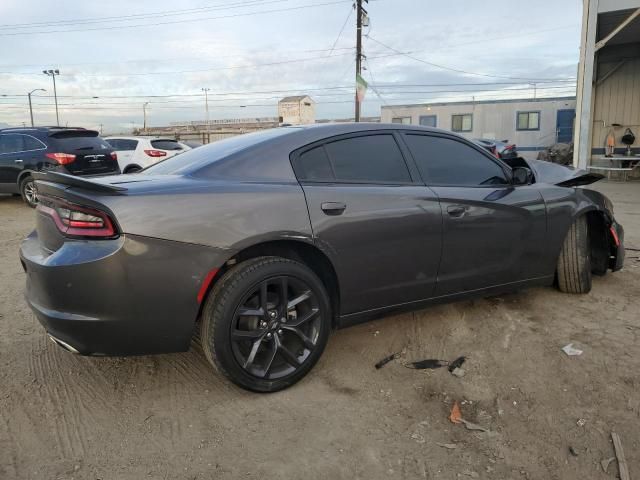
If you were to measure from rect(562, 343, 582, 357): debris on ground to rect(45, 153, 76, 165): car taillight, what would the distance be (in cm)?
933

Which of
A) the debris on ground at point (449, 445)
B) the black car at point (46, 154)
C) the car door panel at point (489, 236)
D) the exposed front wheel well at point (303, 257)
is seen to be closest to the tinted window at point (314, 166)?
the exposed front wheel well at point (303, 257)

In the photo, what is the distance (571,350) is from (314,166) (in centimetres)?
207

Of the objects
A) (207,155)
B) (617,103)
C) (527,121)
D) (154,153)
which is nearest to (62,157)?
(154,153)

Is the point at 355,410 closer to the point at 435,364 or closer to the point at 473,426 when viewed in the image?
the point at 473,426

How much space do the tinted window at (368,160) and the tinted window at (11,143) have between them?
9272 millimetres

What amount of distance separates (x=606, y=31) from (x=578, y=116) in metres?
3.29

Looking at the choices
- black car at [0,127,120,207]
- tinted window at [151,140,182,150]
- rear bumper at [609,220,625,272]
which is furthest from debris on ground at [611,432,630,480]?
tinted window at [151,140,182,150]

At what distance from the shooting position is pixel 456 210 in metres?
3.35

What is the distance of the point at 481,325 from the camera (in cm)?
373

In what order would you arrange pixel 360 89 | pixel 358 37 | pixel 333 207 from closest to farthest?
pixel 333 207 < pixel 360 89 < pixel 358 37

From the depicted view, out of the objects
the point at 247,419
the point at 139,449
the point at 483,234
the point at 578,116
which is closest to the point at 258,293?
the point at 247,419

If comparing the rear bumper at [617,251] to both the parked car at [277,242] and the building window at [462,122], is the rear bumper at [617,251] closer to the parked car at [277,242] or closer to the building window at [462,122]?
the parked car at [277,242]

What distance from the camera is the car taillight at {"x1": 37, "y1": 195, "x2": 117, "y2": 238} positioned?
7.89 ft

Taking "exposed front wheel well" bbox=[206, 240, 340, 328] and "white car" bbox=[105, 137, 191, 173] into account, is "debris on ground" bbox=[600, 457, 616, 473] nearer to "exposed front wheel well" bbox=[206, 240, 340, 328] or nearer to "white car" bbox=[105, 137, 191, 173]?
"exposed front wheel well" bbox=[206, 240, 340, 328]
